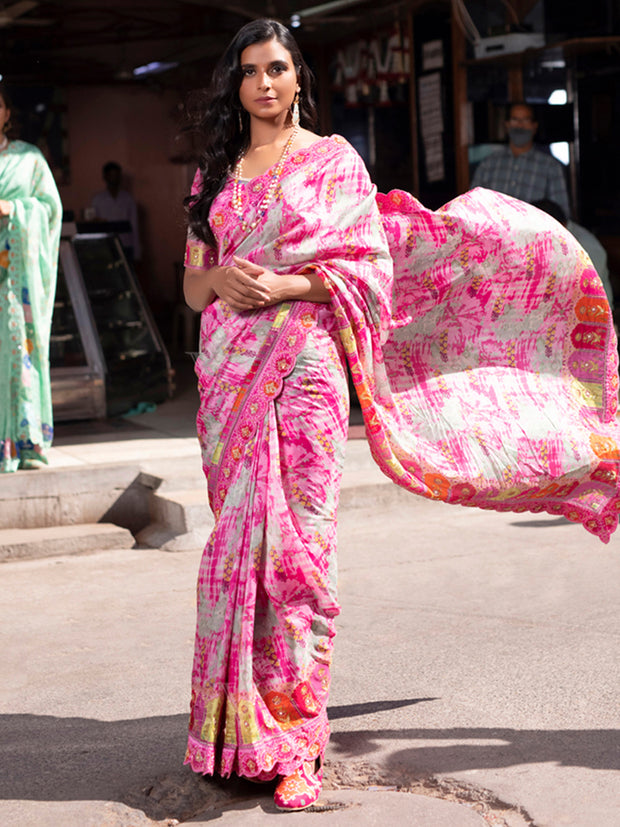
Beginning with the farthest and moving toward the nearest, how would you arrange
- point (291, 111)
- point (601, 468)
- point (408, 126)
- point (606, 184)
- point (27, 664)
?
point (408, 126), point (606, 184), point (27, 664), point (601, 468), point (291, 111)

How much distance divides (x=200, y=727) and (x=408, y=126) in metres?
8.52

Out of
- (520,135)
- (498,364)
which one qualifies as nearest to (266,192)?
(498,364)

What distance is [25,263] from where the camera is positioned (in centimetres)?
627

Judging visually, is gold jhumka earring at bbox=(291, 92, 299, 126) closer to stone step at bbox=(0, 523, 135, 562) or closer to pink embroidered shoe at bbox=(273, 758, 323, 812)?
pink embroidered shoe at bbox=(273, 758, 323, 812)

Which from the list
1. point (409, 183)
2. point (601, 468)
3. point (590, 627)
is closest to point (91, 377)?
point (409, 183)

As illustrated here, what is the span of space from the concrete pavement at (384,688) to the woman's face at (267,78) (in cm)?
176

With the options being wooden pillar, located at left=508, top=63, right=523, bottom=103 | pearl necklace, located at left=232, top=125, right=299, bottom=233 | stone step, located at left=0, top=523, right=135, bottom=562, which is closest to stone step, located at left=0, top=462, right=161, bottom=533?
stone step, located at left=0, top=523, right=135, bottom=562

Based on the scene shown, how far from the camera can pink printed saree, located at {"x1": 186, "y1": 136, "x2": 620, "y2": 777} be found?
286 cm

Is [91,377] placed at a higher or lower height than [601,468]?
lower

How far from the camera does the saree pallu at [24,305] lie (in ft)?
20.3

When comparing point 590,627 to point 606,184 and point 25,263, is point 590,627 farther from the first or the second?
point 606,184

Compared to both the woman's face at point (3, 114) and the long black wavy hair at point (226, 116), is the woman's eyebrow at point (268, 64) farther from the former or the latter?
the woman's face at point (3, 114)

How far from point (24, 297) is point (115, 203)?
8062 millimetres

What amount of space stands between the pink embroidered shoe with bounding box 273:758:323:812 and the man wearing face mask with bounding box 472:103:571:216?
6633 millimetres
